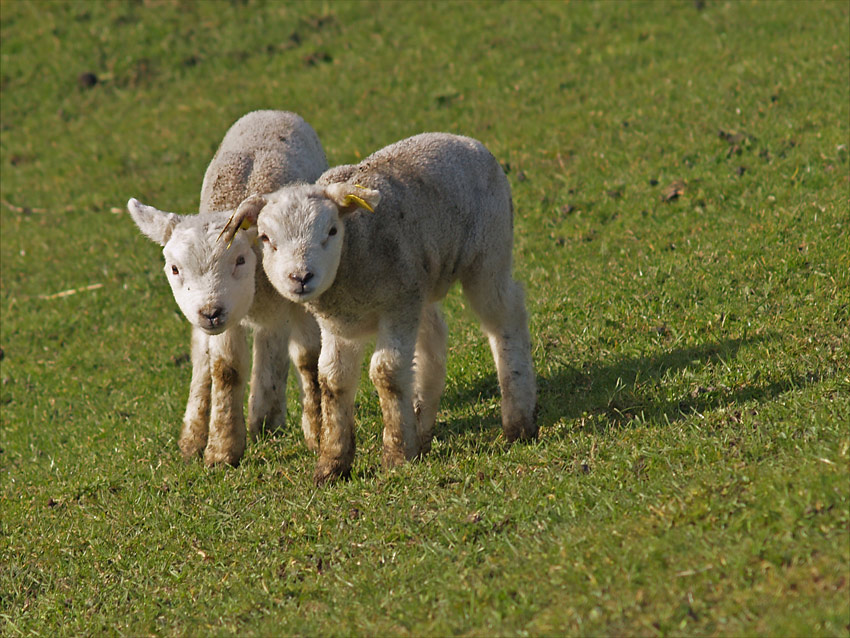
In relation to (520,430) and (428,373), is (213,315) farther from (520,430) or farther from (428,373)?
(520,430)

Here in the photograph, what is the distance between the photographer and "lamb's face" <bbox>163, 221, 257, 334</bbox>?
7.50 meters

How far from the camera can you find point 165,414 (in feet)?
34.1

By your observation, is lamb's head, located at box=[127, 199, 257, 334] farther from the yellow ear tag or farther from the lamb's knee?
the lamb's knee

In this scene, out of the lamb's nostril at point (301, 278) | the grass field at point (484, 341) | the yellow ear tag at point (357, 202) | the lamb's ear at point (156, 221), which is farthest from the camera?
the lamb's ear at point (156, 221)

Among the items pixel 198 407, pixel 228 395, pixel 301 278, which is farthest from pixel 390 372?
pixel 198 407

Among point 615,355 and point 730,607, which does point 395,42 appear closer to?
point 615,355

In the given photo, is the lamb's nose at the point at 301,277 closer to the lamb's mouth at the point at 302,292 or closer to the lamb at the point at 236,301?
the lamb's mouth at the point at 302,292

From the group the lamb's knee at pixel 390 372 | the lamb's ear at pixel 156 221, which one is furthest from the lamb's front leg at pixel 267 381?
the lamb's knee at pixel 390 372

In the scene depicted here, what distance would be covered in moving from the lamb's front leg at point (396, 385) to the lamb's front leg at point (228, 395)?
1.54 metres

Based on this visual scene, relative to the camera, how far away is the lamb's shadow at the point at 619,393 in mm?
7711

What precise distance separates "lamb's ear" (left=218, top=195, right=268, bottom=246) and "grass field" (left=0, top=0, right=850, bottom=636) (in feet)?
6.48

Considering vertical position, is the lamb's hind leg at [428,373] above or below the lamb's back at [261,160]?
below

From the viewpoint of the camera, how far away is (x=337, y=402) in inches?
303

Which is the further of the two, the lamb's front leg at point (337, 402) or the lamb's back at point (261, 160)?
the lamb's back at point (261, 160)
